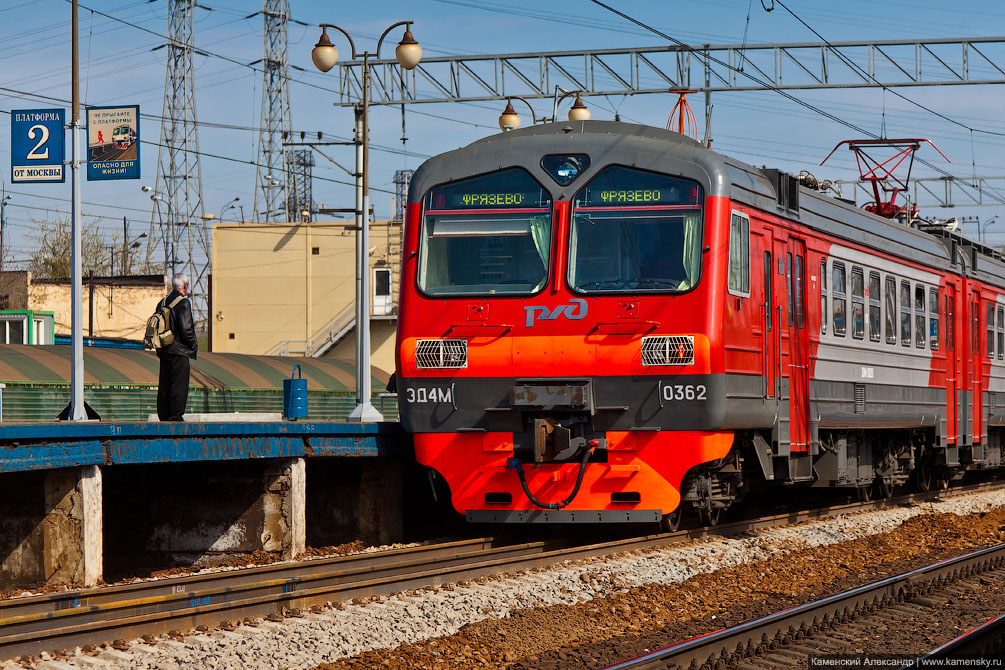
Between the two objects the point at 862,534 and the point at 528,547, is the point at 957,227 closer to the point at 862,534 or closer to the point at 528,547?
the point at 862,534

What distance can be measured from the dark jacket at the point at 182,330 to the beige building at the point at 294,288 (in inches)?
1557

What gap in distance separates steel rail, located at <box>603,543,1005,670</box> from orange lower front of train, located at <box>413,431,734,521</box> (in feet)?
6.84

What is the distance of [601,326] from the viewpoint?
38.6ft

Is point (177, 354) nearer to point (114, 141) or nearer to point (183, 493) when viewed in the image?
point (183, 493)

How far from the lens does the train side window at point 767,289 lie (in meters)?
12.7

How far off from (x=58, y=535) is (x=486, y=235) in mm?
4727

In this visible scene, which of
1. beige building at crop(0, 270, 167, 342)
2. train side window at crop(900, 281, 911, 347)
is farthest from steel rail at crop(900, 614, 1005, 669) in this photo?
beige building at crop(0, 270, 167, 342)

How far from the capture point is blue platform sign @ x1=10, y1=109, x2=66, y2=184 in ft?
46.1

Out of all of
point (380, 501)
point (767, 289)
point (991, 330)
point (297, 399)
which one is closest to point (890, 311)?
point (767, 289)

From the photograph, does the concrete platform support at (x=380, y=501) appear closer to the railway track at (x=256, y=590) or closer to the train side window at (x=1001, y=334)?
the railway track at (x=256, y=590)

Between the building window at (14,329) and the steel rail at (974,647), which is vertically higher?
the building window at (14,329)

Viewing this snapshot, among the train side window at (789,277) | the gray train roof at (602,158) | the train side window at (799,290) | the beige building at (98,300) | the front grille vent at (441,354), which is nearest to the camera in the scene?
the gray train roof at (602,158)

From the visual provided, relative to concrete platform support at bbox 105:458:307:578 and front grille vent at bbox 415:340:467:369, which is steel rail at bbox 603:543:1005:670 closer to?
front grille vent at bbox 415:340:467:369

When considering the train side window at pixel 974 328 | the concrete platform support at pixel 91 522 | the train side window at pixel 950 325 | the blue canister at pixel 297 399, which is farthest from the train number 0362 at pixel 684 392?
the train side window at pixel 974 328
